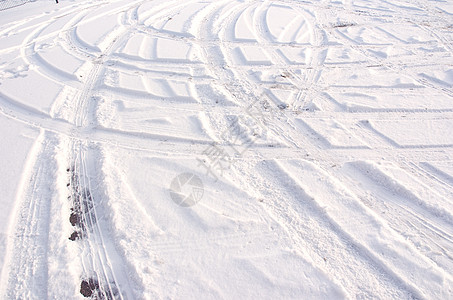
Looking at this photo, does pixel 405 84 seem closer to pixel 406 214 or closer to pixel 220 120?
pixel 406 214

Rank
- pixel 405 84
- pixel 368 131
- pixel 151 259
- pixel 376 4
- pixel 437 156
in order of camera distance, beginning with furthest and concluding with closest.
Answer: pixel 376 4 → pixel 405 84 → pixel 368 131 → pixel 437 156 → pixel 151 259

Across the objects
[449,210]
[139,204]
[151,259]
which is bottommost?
[449,210]

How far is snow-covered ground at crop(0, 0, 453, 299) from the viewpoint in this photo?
247 cm

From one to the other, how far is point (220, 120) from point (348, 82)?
2.52 m

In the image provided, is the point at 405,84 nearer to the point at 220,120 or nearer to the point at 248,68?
the point at 248,68

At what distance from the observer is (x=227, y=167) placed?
3.46m

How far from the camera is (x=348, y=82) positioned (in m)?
5.02

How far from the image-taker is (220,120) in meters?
4.20

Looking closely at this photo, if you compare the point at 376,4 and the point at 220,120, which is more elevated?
the point at 376,4

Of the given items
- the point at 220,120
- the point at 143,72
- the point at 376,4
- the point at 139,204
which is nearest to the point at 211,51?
the point at 143,72

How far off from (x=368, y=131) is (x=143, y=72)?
401 cm

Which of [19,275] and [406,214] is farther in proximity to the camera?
[406,214]

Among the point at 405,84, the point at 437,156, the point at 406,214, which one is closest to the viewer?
the point at 406,214

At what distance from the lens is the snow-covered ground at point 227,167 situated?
247 centimetres
